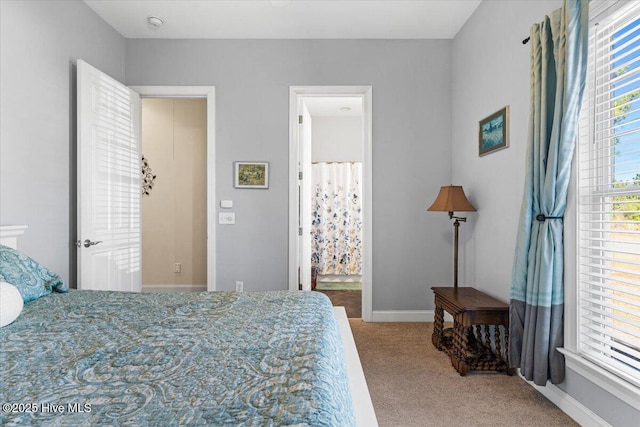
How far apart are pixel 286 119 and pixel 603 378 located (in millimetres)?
3012

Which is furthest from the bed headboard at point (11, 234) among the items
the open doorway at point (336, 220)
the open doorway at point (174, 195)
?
the open doorway at point (336, 220)

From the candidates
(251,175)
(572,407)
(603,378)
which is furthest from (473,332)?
(251,175)

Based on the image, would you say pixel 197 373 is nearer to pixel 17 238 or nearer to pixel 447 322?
pixel 17 238

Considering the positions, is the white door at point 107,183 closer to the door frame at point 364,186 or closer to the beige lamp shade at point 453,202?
the door frame at point 364,186

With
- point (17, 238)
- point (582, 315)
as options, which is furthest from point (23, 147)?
point (582, 315)

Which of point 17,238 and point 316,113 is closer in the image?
point 17,238

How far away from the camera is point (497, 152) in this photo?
264 centimetres

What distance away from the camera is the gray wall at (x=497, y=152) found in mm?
2281

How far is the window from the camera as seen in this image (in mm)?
1583

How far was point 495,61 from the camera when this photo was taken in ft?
8.75

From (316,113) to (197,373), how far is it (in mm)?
5215

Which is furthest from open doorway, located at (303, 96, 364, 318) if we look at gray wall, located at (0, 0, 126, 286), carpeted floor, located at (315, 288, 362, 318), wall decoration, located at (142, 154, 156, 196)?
gray wall, located at (0, 0, 126, 286)

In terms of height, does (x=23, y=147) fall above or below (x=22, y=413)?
above

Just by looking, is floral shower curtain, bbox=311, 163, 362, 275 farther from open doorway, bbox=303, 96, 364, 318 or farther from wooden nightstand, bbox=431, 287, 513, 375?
wooden nightstand, bbox=431, 287, 513, 375
